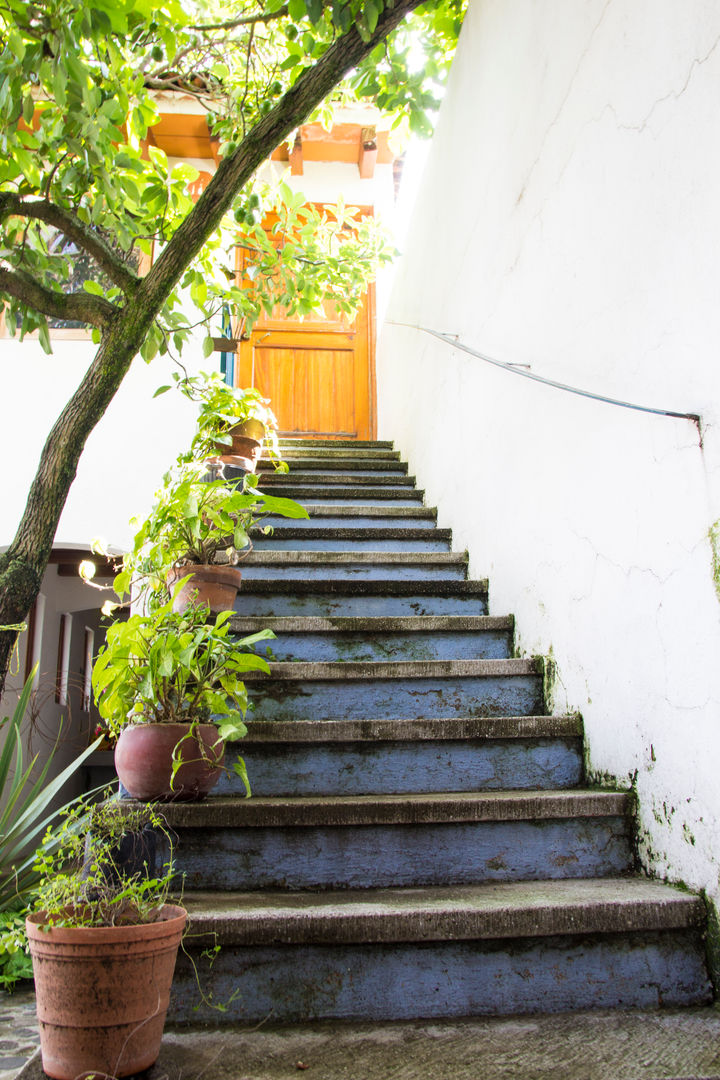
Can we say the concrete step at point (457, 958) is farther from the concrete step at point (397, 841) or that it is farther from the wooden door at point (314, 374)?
the wooden door at point (314, 374)

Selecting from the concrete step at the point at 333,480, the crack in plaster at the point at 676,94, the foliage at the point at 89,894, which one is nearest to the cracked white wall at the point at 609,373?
the crack in plaster at the point at 676,94

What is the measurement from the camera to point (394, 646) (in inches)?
97.5

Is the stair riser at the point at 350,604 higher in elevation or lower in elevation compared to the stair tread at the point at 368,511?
lower

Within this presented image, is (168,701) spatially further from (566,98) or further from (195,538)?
(566,98)

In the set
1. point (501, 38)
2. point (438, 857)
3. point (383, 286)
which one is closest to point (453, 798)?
point (438, 857)

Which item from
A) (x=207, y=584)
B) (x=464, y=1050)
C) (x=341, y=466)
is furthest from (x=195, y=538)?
(x=341, y=466)

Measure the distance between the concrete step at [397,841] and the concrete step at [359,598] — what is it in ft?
3.41

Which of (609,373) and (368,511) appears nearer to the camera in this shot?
(609,373)

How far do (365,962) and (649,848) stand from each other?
643 millimetres

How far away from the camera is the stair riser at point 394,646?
8.04 feet

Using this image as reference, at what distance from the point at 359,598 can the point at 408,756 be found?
879mm

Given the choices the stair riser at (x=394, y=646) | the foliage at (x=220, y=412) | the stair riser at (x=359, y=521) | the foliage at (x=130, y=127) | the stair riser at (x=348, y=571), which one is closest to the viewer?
the foliage at (x=130, y=127)

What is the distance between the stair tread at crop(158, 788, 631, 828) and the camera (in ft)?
5.48

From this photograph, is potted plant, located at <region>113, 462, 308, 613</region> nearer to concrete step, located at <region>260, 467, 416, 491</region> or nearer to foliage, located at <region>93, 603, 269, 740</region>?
foliage, located at <region>93, 603, 269, 740</region>
